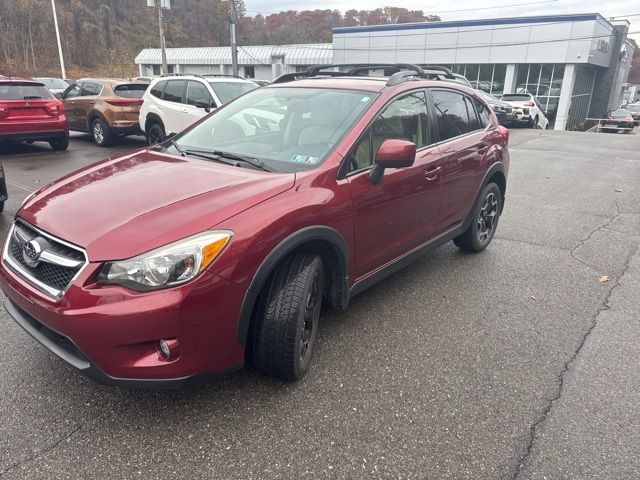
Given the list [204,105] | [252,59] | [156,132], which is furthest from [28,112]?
[252,59]

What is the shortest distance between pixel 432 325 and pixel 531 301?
1.01 metres

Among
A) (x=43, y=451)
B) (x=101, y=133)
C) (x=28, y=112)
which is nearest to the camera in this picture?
(x=43, y=451)

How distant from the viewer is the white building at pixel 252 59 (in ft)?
139

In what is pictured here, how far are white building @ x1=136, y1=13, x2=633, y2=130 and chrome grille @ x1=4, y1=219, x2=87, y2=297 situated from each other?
32.8 m

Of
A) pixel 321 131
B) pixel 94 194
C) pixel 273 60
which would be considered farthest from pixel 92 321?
pixel 273 60

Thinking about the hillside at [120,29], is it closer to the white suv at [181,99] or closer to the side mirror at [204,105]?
the white suv at [181,99]

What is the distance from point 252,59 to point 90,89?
120ft

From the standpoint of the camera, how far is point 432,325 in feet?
11.6

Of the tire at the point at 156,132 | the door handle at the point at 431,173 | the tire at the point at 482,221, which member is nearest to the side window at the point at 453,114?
the door handle at the point at 431,173

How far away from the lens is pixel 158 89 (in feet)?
35.1

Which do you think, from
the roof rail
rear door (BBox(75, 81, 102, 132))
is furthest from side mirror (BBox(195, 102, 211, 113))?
the roof rail

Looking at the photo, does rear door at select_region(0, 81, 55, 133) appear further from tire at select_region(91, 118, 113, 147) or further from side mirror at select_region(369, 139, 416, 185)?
side mirror at select_region(369, 139, 416, 185)

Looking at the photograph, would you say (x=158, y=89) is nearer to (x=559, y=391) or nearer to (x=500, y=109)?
(x=559, y=391)

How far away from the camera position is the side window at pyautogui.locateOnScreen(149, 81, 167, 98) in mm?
10594
